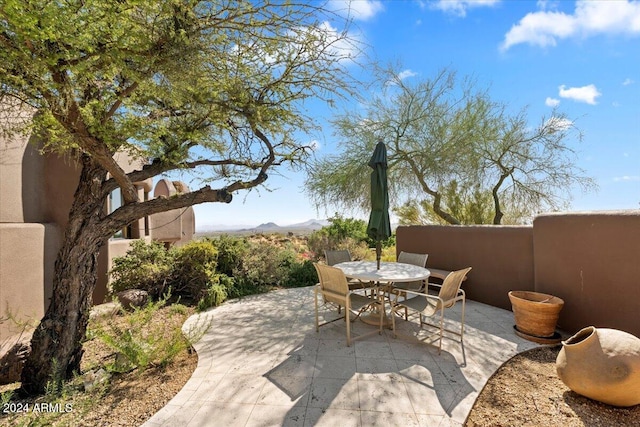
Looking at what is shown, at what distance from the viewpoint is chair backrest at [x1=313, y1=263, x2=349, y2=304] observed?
3.65 m

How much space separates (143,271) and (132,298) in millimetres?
736

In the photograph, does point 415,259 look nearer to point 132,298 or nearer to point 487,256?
point 487,256

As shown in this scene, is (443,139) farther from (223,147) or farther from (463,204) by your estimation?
(223,147)

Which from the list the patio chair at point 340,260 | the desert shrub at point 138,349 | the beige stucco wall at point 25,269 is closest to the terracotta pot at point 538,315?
the patio chair at point 340,260

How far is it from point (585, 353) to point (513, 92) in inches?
304

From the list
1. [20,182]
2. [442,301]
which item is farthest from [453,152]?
[20,182]

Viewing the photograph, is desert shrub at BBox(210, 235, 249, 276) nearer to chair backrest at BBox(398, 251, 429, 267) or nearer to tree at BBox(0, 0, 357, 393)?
tree at BBox(0, 0, 357, 393)

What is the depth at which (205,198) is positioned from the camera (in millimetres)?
4199

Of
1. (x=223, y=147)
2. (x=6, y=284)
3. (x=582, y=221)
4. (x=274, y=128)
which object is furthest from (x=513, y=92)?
(x=6, y=284)

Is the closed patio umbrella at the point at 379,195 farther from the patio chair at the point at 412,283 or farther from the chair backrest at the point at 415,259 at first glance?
the chair backrest at the point at 415,259

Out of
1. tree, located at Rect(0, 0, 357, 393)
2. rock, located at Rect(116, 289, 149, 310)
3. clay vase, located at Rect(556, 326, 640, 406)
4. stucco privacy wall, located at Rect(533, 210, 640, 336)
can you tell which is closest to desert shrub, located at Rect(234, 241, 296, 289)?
rock, located at Rect(116, 289, 149, 310)

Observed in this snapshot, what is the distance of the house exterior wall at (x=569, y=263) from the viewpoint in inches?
140

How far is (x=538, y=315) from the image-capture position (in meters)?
3.88

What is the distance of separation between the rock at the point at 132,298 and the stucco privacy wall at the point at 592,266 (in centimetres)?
727
